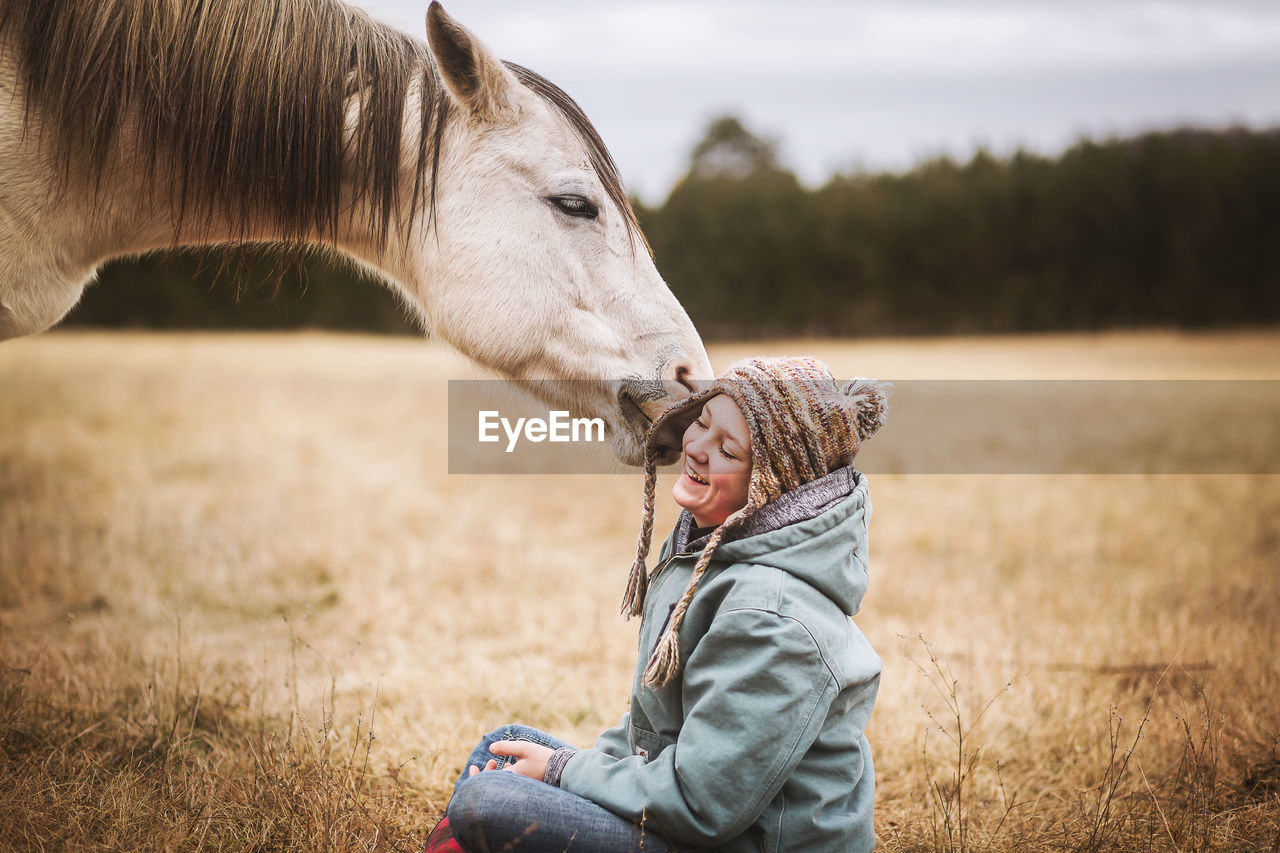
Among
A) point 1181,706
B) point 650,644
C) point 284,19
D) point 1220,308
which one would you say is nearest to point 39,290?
point 284,19

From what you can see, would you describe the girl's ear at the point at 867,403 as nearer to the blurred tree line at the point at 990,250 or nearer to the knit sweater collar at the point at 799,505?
the knit sweater collar at the point at 799,505

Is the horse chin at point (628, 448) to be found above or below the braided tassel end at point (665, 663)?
above

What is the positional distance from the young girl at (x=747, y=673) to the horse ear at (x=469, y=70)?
137cm

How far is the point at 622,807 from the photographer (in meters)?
1.74

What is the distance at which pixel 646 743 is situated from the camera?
1.95 metres

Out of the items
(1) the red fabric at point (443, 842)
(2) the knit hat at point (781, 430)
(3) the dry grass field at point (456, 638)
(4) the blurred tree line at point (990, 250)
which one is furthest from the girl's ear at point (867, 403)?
(4) the blurred tree line at point (990, 250)

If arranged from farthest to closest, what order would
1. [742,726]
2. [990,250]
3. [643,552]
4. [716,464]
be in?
[990,250]
[643,552]
[716,464]
[742,726]

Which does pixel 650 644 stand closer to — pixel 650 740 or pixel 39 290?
pixel 650 740

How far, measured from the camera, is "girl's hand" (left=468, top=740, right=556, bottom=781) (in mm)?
1908

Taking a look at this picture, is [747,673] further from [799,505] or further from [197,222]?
[197,222]

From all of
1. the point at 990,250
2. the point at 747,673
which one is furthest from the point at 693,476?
the point at 990,250

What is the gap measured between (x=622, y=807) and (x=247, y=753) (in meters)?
1.76

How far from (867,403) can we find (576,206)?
3.97ft

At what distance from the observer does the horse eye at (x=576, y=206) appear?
267 centimetres
